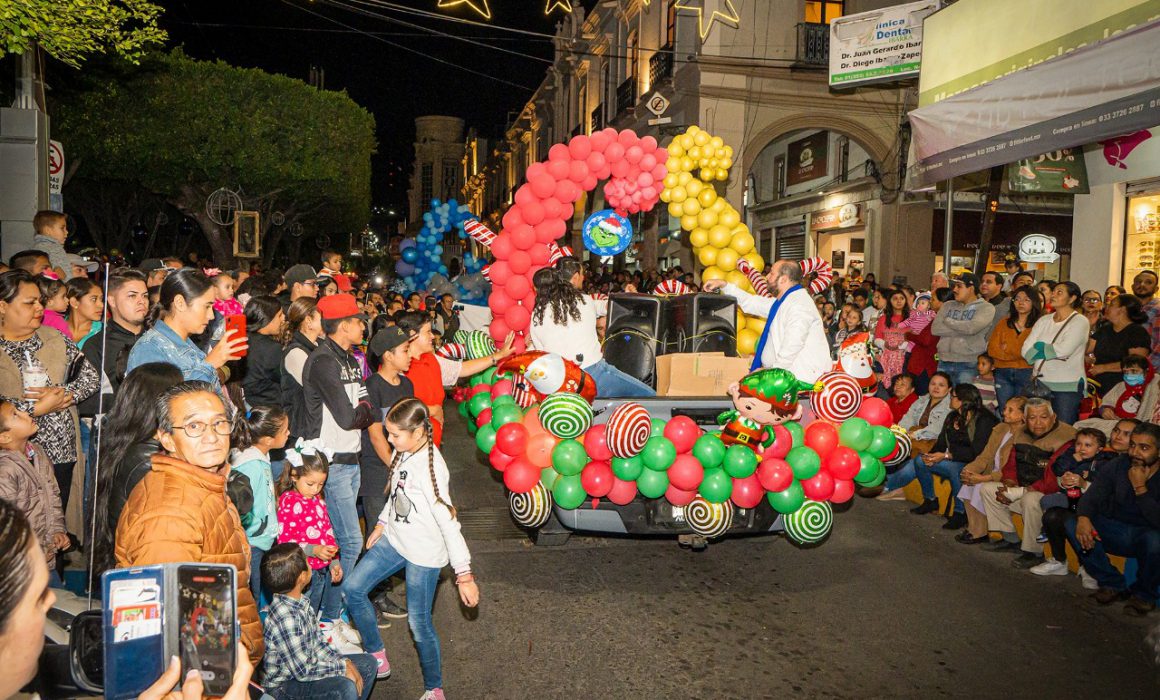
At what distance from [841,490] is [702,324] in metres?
2.42

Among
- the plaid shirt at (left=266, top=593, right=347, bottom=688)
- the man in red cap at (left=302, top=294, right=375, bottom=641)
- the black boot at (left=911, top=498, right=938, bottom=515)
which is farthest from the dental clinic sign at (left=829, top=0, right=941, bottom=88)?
the plaid shirt at (left=266, top=593, right=347, bottom=688)

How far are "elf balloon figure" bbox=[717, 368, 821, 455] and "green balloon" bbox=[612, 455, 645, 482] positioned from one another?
58 cm

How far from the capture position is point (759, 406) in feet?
16.0

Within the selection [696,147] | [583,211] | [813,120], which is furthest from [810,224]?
[696,147]

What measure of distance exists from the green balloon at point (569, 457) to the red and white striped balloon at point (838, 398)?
1729 mm

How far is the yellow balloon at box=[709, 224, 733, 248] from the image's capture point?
31.6ft

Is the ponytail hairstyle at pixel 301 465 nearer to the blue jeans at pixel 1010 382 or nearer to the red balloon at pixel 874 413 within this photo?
the red balloon at pixel 874 413

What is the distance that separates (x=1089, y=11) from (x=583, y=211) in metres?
23.0

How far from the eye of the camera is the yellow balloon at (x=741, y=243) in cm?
966

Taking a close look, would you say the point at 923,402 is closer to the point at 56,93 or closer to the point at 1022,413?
the point at 1022,413

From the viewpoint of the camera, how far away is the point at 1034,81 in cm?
866

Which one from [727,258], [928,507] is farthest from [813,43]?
[928,507]

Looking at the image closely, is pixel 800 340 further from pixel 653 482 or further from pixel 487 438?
pixel 487 438

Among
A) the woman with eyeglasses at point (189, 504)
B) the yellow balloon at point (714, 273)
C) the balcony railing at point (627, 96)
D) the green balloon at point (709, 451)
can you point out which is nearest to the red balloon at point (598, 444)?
the green balloon at point (709, 451)
